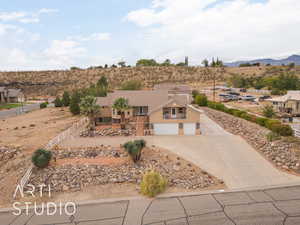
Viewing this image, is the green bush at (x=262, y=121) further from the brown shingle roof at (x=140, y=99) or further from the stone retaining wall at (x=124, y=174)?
the stone retaining wall at (x=124, y=174)

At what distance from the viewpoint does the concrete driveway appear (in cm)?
1755

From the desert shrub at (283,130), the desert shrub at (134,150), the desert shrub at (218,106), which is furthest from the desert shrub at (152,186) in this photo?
the desert shrub at (218,106)

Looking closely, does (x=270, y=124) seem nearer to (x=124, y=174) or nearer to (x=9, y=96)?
(x=124, y=174)

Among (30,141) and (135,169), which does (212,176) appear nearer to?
(135,169)

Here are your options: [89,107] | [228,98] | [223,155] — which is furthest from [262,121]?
[228,98]

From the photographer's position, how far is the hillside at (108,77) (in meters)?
92.1

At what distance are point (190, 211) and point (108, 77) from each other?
89442mm

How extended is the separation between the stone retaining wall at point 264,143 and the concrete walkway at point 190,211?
544 centimetres

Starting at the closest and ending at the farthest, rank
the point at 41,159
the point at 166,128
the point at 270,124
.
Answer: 1. the point at 41,159
2. the point at 270,124
3. the point at 166,128

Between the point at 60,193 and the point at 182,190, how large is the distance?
401 inches

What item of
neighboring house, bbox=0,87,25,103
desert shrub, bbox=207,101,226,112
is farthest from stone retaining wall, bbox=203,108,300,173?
neighboring house, bbox=0,87,25,103

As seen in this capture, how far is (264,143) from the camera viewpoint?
78.4 feet

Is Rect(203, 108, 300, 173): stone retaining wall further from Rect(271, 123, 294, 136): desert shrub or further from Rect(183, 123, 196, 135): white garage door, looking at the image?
Rect(183, 123, 196, 135): white garage door

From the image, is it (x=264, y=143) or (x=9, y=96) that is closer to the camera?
(x=264, y=143)
